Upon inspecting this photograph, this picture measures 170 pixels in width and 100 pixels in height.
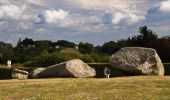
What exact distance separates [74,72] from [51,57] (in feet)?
64.7

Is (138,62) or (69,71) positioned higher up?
(138,62)

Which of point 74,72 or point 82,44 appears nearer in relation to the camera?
point 74,72

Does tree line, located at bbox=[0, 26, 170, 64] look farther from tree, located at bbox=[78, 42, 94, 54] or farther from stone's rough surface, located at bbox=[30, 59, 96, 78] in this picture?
stone's rough surface, located at bbox=[30, 59, 96, 78]

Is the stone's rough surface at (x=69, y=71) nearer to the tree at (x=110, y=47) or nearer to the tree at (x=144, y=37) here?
the tree at (x=144, y=37)

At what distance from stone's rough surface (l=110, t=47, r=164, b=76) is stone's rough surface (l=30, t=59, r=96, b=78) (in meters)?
2.43

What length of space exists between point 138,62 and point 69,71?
17.8 feet

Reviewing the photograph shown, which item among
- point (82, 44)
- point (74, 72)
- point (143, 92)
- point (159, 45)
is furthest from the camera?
point (82, 44)

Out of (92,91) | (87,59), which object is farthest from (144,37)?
(92,91)

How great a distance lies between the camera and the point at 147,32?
2406 inches

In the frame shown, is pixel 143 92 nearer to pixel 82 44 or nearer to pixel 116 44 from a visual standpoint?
pixel 116 44

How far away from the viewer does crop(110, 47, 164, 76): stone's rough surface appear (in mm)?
34625

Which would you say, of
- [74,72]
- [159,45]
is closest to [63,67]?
[74,72]

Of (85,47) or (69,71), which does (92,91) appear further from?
(85,47)

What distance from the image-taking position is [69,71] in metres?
35.0
